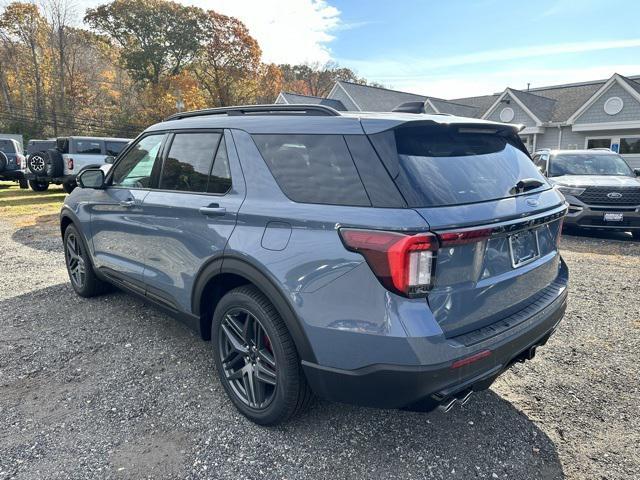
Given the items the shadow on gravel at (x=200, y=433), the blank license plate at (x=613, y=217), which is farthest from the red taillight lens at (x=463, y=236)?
the blank license plate at (x=613, y=217)

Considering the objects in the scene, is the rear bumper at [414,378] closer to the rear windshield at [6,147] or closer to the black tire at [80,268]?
the black tire at [80,268]

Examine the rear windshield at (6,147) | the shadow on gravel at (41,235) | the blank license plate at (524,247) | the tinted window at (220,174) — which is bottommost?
the shadow on gravel at (41,235)

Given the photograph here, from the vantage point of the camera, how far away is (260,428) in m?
2.64

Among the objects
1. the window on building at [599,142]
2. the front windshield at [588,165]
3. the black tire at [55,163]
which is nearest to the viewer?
the front windshield at [588,165]

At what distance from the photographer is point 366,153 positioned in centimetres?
213

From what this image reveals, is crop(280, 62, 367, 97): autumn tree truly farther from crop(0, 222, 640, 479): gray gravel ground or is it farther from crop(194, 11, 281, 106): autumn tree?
crop(0, 222, 640, 479): gray gravel ground

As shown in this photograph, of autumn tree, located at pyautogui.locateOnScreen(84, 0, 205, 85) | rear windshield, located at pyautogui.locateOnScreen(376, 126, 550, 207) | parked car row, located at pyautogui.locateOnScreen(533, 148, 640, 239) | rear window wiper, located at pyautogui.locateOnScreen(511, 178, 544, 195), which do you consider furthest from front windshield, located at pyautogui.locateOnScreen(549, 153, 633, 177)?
autumn tree, located at pyautogui.locateOnScreen(84, 0, 205, 85)

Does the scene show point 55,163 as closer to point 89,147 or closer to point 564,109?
point 89,147

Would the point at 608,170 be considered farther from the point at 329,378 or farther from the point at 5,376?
the point at 5,376

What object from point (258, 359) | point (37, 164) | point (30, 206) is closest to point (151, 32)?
point (37, 164)

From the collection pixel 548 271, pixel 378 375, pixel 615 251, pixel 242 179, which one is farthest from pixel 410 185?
pixel 615 251

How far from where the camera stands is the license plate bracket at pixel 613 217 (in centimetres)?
802

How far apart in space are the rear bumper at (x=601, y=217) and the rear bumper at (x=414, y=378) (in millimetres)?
7043

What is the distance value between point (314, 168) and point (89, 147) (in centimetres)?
1468
